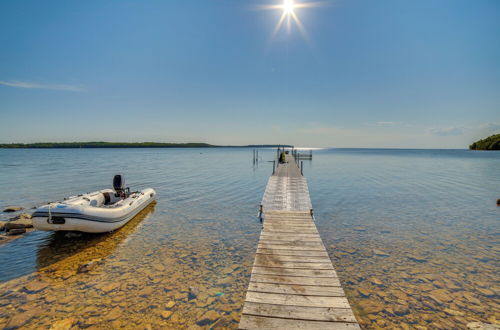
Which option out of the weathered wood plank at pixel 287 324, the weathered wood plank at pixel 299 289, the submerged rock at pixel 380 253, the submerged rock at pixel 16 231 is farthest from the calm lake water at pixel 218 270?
the weathered wood plank at pixel 287 324

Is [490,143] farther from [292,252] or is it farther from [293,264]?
[293,264]

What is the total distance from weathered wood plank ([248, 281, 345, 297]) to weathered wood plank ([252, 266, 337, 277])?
435mm

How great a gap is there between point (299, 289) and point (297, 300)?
0.34 m

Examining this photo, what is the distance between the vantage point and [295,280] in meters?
4.65

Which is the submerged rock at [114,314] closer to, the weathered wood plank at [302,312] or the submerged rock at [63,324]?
the submerged rock at [63,324]

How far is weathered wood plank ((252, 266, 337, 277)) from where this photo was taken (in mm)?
4883

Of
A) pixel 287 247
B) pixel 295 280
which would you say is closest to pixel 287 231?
pixel 287 247

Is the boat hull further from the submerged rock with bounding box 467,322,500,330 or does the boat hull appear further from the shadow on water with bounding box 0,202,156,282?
the submerged rock with bounding box 467,322,500,330

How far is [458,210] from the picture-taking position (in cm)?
1297

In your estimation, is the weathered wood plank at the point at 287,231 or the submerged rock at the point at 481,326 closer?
the submerged rock at the point at 481,326

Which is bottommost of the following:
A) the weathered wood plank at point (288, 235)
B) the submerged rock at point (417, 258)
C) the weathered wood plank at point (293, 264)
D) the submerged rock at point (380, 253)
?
the submerged rock at point (380, 253)

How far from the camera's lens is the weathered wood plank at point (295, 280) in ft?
14.9

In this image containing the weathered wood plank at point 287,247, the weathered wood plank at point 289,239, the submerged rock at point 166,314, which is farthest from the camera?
the weathered wood plank at point 289,239

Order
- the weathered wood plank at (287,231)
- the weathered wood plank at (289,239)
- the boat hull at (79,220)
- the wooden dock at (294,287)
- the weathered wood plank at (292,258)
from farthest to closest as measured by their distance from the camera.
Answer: the boat hull at (79,220)
the weathered wood plank at (287,231)
the weathered wood plank at (289,239)
the weathered wood plank at (292,258)
the wooden dock at (294,287)
